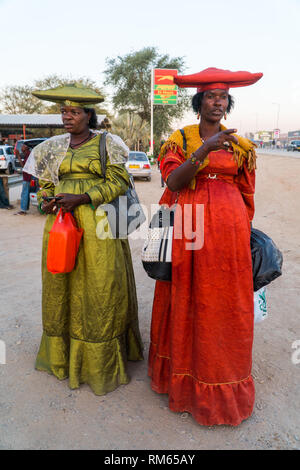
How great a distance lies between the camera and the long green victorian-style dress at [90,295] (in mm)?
2158

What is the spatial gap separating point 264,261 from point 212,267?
36 centimetres

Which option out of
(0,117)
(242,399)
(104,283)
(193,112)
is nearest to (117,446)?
(242,399)

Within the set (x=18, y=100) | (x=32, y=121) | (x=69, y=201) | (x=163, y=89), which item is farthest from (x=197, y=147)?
(x=18, y=100)

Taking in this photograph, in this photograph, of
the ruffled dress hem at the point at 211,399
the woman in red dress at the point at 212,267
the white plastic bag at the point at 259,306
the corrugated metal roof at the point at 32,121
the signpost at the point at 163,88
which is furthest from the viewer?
the signpost at the point at 163,88

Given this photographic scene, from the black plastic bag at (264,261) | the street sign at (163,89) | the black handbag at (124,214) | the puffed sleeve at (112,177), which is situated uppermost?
the street sign at (163,89)

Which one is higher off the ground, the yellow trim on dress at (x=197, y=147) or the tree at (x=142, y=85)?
the tree at (x=142, y=85)

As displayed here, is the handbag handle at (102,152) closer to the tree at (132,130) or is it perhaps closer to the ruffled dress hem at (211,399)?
the ruffled dress hem at (211,399)

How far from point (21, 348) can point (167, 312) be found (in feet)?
4.82

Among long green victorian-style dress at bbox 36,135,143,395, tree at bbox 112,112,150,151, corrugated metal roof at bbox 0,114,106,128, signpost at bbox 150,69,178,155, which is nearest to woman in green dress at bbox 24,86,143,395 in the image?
long green victorian-style dress at bbox 36,135,143,395

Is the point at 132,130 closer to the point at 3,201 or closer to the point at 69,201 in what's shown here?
the point at 3,201

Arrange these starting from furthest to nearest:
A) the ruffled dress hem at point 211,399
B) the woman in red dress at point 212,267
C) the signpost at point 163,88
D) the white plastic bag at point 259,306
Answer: the signpost at point 163,88, the white plastic bag at point 259,306, the ruffled dress hem at point 211,399, the woman in red dress at point 212,267

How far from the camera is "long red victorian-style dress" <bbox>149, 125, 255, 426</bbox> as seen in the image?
187 centimetres

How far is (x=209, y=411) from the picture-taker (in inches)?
77.5

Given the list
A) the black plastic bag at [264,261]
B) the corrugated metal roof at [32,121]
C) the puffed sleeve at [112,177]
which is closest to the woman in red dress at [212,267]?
the black plastic bag at [264,261]
